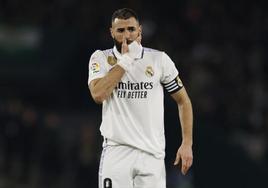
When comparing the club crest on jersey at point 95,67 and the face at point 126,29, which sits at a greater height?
the face at point 126,29

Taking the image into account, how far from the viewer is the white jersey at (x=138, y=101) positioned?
5.86 m

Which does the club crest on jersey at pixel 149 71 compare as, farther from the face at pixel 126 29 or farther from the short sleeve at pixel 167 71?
the face at pixel 126 29

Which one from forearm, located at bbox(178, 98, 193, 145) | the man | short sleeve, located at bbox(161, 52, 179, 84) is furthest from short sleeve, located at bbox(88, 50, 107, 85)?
forearm, located at bbox(178, 98, 193, 145)

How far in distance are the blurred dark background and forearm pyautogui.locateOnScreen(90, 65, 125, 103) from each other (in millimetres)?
6192

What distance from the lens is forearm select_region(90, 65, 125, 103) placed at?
5.62 m
